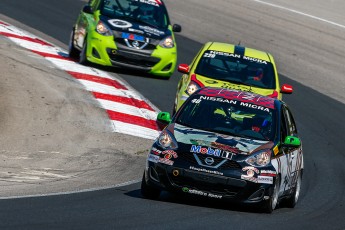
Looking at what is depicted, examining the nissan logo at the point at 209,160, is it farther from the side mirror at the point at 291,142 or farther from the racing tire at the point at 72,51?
the racing tire at the point at 72,51

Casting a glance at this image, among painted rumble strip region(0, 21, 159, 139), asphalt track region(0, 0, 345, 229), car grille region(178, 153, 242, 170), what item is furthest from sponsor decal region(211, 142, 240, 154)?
painted rumble strip region(0, 21, 159, 139)

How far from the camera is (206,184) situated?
40.3 ft

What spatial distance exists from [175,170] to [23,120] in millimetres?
5460

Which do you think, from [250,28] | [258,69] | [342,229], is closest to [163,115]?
[342,229]

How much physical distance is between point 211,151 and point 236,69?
21.4 feet

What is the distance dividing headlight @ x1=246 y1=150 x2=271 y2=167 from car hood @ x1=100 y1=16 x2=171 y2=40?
33.8ft

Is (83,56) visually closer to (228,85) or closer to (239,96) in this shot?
(228,85)

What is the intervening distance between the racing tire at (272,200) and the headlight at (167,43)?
34.0 ft

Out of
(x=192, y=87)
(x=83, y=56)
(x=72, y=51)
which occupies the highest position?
(x=192, y=87)

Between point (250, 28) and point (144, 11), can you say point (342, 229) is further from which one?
point (250, 28)

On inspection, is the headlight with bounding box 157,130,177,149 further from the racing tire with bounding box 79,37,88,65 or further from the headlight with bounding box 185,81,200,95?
the racing tire with bounding box 79,37,88,65

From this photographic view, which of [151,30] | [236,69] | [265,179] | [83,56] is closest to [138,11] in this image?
[151,30]

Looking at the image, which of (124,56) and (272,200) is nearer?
(272,200)

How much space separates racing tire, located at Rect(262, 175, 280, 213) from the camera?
1251cm
